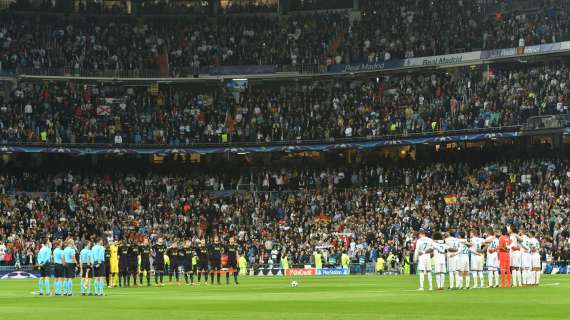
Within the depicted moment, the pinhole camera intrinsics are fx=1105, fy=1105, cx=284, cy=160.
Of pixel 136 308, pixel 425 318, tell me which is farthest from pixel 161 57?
pixel 425 318

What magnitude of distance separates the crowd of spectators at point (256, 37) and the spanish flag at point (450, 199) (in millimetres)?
12023

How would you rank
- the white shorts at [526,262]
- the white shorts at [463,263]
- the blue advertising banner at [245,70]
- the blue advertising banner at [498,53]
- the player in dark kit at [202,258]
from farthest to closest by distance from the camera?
the blue advertising banner at [245,70], the blue advertising banner at [498,53], the player in dark kit at [202,258], the white shorts at [526,262], the white shorts at [463,263]

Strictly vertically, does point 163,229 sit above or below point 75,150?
below

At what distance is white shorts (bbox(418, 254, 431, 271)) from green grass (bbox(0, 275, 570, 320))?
1.19m

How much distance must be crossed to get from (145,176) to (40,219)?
38.2 ft

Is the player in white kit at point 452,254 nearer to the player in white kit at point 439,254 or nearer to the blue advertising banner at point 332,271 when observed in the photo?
the player in white kit at point 439,254

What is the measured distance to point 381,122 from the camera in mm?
81625

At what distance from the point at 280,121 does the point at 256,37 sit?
356 inches

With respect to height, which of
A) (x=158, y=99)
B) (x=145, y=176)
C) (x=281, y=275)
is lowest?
(x=281, y=275)

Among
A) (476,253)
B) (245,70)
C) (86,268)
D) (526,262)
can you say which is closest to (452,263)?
(476,253)

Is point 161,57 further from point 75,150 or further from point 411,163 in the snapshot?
point 411,163

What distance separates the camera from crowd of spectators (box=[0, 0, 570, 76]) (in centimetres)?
8219

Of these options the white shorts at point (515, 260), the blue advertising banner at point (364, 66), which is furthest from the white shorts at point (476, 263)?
the blue advertising banner at point (364, 66)

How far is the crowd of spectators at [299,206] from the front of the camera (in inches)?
2776
